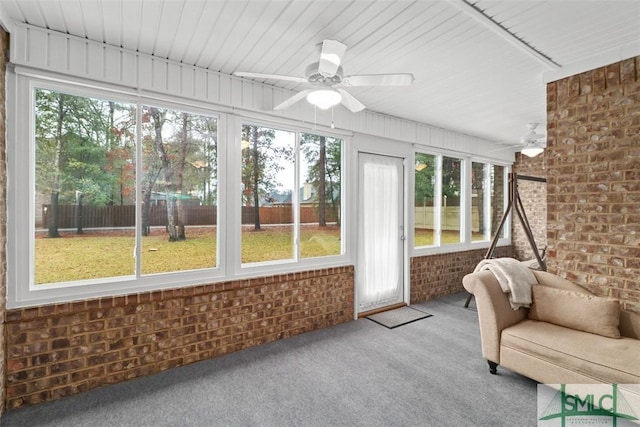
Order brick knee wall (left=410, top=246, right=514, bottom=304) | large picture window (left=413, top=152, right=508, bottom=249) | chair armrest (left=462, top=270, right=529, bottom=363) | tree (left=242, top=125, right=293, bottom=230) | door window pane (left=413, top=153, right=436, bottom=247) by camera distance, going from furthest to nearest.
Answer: large picture window (left=413, top=152, right=508, bottom=249)
door window pane (left=413, top=153, right=436, bottom=247)
brick knee wall (left=410, top=246, right=514, bottom=304)
tree (left=242, top=125, right=293, bottom=230)
chair armrest (left=462, top=270, right=529, bottom=363)

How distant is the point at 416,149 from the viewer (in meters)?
4.77

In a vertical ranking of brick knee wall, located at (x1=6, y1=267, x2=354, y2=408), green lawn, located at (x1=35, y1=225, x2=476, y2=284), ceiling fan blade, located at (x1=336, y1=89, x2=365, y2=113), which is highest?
ceiling fan blade, located at (x1=336, y1=89, x2=365, y2=113)

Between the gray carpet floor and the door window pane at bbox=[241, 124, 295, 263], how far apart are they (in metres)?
1.04

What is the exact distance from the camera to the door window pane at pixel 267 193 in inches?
131

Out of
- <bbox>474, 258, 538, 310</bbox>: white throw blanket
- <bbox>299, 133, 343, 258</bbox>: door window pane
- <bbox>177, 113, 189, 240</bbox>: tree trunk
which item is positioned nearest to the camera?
<bbox>474, 258, 538, 310</bbox>: white throw blanket

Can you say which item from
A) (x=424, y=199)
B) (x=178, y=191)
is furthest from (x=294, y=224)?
(x=424, y=199)

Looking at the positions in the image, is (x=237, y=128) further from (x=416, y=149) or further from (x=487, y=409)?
(x=487, y=409)

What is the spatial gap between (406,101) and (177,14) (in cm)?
263

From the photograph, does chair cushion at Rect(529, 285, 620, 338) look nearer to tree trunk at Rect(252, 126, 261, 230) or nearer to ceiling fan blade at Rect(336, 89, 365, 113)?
ceiling fan blade at Rect(336, 89, 365, 113)

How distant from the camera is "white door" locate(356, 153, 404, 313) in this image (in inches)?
165

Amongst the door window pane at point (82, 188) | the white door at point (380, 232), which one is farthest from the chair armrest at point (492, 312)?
the door window pane at point (82, 188)

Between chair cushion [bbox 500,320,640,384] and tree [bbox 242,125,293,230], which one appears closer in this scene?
chair cushion [bbox 500,320,640,384]

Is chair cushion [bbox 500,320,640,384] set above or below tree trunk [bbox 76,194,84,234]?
below

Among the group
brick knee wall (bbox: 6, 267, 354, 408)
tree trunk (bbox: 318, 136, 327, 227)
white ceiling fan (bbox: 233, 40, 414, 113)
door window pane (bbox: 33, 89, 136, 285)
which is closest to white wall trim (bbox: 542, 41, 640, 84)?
white ceiling fan (bbox: 233, 40, 414, 113)
